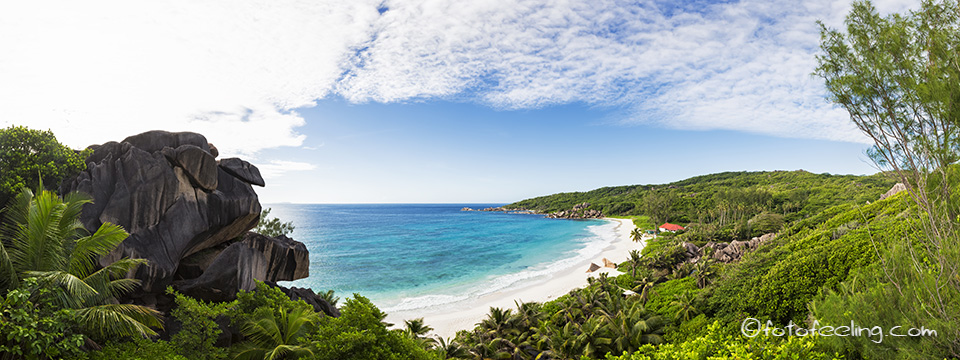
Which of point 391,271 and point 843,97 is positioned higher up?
point 843,97

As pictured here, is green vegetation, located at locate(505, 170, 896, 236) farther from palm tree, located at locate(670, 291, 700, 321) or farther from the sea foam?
palm tree, located at locate(670, 291, 700, 321)

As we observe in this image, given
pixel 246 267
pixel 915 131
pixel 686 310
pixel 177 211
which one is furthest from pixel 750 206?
pixel 177 211

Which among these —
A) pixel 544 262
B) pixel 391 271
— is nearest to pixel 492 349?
pixel 391 271

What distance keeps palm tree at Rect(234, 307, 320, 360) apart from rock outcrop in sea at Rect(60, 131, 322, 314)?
17.1 ft

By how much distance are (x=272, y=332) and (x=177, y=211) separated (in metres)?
9.26

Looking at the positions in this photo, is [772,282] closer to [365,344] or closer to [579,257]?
[365,344]

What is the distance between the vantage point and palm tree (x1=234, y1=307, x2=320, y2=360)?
12.8 meters

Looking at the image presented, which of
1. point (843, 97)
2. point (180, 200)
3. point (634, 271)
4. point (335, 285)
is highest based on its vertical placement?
point (843, 97)

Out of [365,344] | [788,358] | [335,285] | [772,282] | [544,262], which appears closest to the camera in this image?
[788,358]

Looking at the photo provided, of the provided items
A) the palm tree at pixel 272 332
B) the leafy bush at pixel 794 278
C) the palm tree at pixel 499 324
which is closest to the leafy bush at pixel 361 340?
the palm tree at pixel 272 332

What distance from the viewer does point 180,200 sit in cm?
1767

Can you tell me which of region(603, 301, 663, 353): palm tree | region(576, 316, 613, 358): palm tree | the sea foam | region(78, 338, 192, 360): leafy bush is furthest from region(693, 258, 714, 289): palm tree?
region(78, 338, 192, 360): leafy bush

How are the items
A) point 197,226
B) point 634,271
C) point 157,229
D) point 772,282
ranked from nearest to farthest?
1. point 157,229
2. point 197,226
3. point 772,282
4. point 634,271

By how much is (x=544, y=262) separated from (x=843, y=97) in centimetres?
5180
